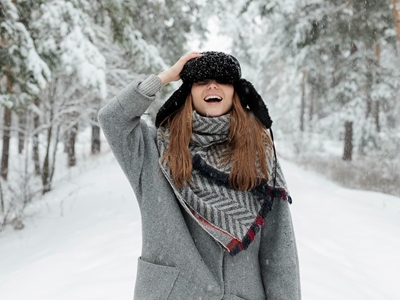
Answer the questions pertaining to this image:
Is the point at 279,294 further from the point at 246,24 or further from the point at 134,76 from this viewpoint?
the point at 246,24

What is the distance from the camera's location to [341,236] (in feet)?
23.8

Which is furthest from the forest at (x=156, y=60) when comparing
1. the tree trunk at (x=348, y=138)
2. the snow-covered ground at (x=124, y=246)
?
the snow-covered ground at (x=124, y=246)

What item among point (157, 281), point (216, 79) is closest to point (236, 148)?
point (216, 79)

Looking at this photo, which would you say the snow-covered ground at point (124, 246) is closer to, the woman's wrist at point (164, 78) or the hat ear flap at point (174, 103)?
the hat ear flap at point (174, 103)

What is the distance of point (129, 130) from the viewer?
1705mm

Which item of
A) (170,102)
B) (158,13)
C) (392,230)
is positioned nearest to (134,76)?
(158,13)

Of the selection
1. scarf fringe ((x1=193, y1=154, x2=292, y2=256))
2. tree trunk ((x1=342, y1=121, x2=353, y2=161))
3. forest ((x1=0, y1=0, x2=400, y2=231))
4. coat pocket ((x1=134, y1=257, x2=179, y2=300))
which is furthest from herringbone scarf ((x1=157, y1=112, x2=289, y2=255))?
tree trunk ((x1=342, y1=121, x2=353, y2=161))

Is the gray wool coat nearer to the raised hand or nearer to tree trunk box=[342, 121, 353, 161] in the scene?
the raised hand

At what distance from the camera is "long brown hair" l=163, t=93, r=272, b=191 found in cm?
172

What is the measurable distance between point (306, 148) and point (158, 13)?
13163mm

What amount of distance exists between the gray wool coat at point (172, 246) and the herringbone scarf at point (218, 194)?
72 mm

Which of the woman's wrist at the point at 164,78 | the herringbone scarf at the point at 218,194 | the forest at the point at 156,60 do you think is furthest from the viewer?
the forest at the point at 156,60

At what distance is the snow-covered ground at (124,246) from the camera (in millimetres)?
4328

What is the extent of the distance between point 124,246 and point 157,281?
4.03m
